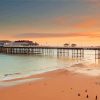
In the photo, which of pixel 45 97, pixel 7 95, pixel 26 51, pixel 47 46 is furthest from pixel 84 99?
pixel 26 51

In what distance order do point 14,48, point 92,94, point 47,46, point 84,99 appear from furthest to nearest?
point 14,48 < point 47,46 < point 92,94 < point 84,99

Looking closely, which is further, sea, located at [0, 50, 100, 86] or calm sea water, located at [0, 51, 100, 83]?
calm sea water, located at [0, 51, 100, 83]

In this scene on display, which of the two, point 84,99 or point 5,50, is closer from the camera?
point 84,99

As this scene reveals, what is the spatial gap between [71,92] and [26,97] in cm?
273

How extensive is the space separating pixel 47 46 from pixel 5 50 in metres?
23.5

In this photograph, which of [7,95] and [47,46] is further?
[47,46]

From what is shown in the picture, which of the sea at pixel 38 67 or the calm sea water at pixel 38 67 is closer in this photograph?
the sea at pixel 38 67

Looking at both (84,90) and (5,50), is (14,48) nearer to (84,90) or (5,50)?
(5,50)

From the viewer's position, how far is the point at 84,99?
12570 mm

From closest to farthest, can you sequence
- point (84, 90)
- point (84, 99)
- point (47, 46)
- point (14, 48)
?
Result: point (84, 99), point (84, 90), point (47, 46), point (14, 48)

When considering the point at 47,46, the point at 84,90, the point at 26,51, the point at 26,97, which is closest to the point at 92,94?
the point at 84,90

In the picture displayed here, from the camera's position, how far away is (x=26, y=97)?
13367mm

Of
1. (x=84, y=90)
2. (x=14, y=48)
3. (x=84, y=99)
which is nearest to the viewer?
(x=84, y=99)

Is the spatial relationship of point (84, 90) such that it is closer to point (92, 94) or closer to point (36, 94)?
point (92, 94)
